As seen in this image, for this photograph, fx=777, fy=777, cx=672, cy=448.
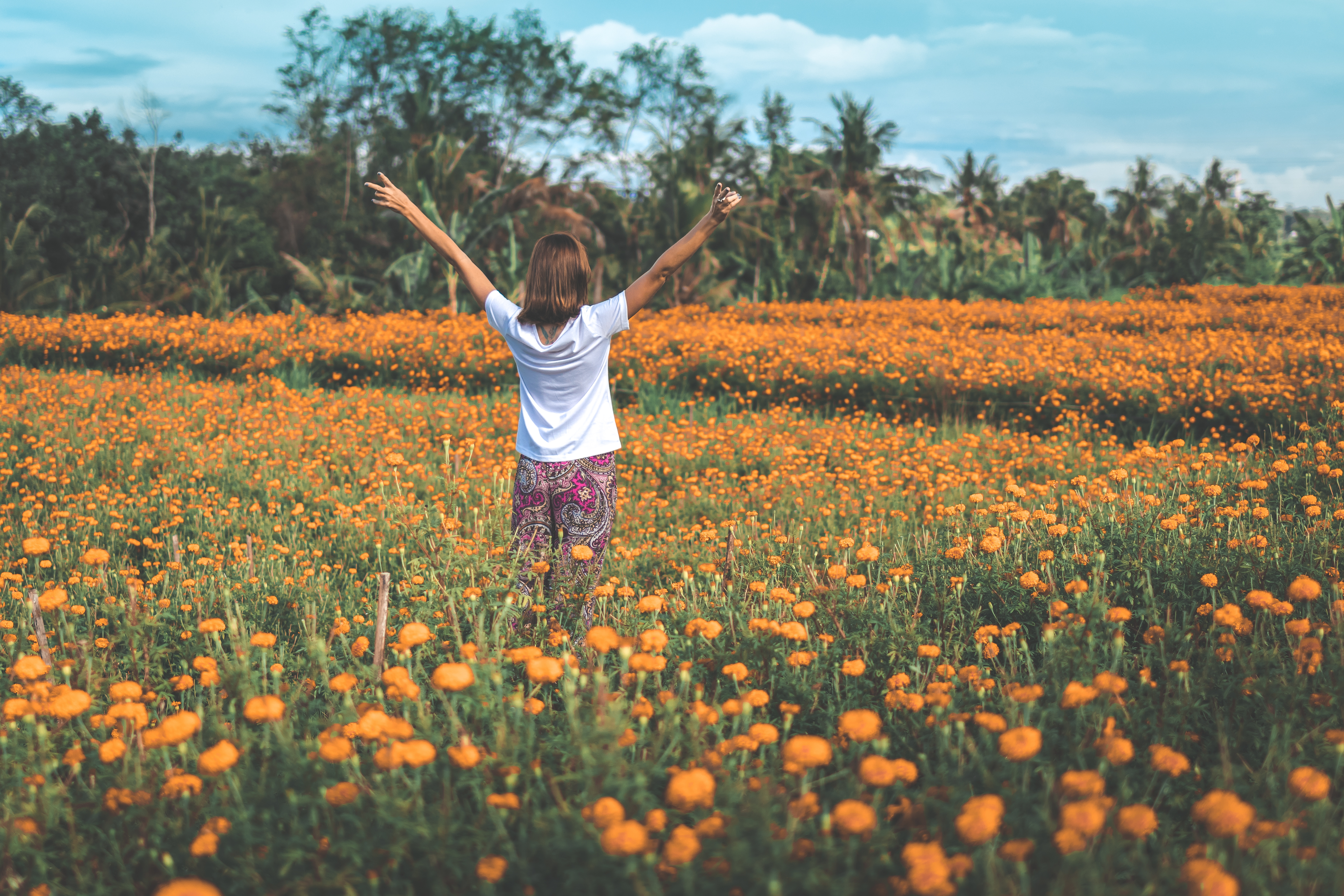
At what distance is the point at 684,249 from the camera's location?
109 inches

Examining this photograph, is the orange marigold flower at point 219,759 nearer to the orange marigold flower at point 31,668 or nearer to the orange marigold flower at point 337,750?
the orange marigold flower at point 337,750

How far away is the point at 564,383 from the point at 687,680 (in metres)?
1.46

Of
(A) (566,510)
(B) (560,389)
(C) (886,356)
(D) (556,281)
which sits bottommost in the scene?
(A) (566,510)

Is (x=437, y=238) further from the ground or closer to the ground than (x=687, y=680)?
further from the ground

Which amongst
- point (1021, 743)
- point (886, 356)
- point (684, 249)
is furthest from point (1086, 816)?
point (886, 356)

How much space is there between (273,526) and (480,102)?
30966mm

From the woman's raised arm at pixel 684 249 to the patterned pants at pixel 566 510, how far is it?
68cm

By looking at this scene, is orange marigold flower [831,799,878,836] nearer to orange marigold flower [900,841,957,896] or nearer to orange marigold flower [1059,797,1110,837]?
orange marigold flower [900,841,957,896]

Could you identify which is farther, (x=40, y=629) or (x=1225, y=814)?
(x=40, y=629)

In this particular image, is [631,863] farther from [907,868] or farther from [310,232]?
[310,232]

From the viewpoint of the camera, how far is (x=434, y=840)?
144cm

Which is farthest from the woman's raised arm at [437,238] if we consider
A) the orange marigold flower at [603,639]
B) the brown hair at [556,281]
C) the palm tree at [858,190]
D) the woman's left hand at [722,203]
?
the palm tree at [858,190]

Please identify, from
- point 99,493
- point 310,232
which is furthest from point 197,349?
point 310,232

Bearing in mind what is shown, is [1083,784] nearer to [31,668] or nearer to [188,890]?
[188,890]
